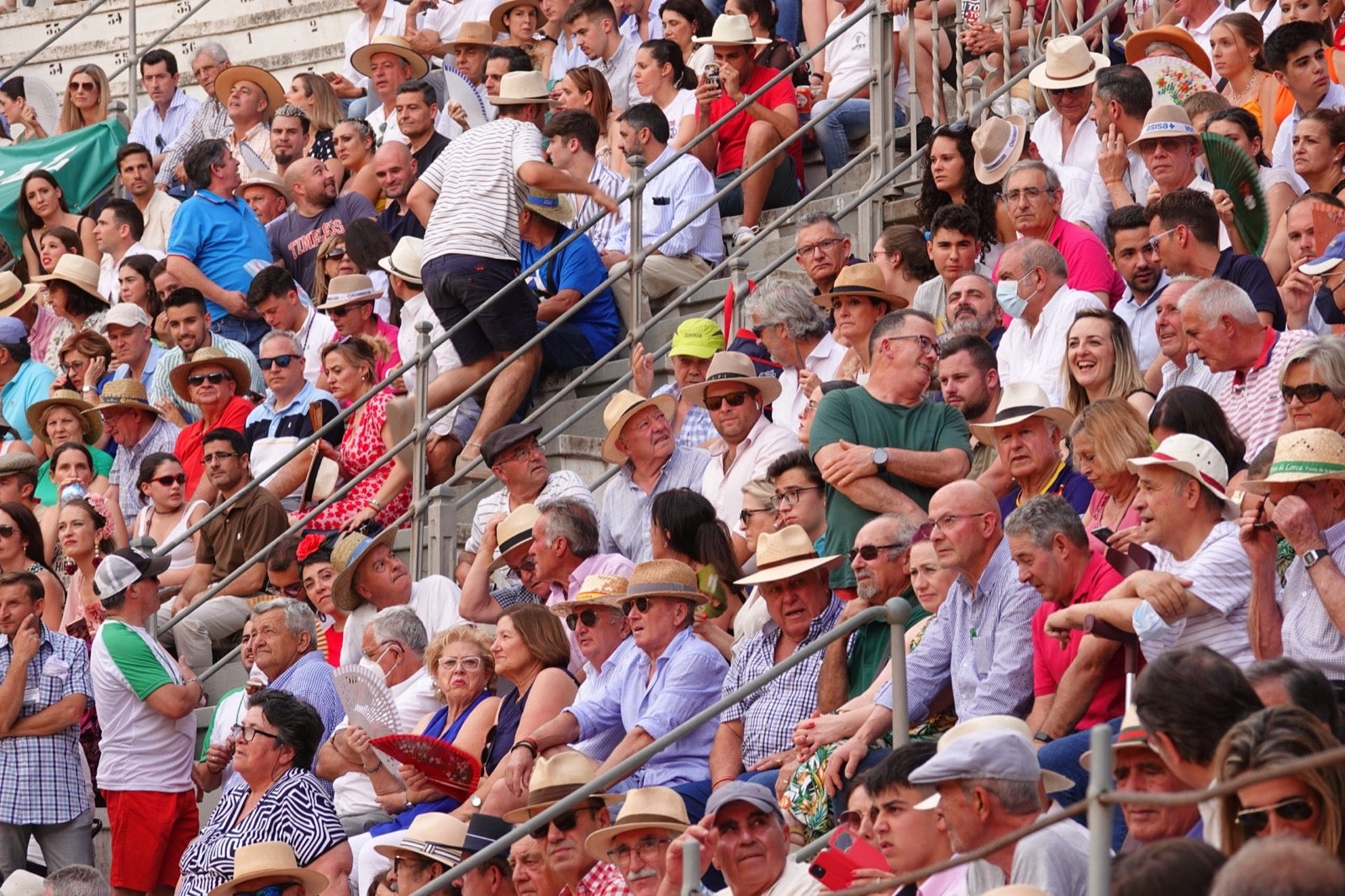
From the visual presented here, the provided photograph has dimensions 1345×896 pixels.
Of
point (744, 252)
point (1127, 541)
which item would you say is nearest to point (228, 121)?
point (744, 252)

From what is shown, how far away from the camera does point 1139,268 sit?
9.17 m

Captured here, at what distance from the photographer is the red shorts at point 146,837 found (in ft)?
32.2

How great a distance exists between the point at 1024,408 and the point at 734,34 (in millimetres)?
4831

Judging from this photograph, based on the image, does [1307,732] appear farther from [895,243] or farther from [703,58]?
[703,58]

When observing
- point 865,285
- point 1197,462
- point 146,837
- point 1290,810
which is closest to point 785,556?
point 1197,462

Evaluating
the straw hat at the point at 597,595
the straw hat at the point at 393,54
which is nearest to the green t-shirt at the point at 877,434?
the straw hat at the point at 597,595

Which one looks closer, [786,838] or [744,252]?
[786,838]

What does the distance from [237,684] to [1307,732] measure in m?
6.69

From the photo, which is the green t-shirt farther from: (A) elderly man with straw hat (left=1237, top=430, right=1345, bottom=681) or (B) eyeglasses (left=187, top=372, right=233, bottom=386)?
(B) eyeglasses (left=187, top=372, right=233, bottom=386)

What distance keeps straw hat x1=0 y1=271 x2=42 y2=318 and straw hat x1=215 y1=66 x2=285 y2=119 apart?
2.10 m

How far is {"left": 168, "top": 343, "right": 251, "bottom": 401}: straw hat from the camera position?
12203 mm

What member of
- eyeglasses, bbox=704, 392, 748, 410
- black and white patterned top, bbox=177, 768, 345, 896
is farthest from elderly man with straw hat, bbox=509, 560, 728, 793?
eyeglasses, bbox=704, 392, 748, 410

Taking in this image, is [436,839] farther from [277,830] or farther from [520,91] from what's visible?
[520,91]

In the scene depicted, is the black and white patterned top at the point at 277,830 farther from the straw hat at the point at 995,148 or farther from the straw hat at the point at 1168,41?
the straw hat at the point at 1168,41
